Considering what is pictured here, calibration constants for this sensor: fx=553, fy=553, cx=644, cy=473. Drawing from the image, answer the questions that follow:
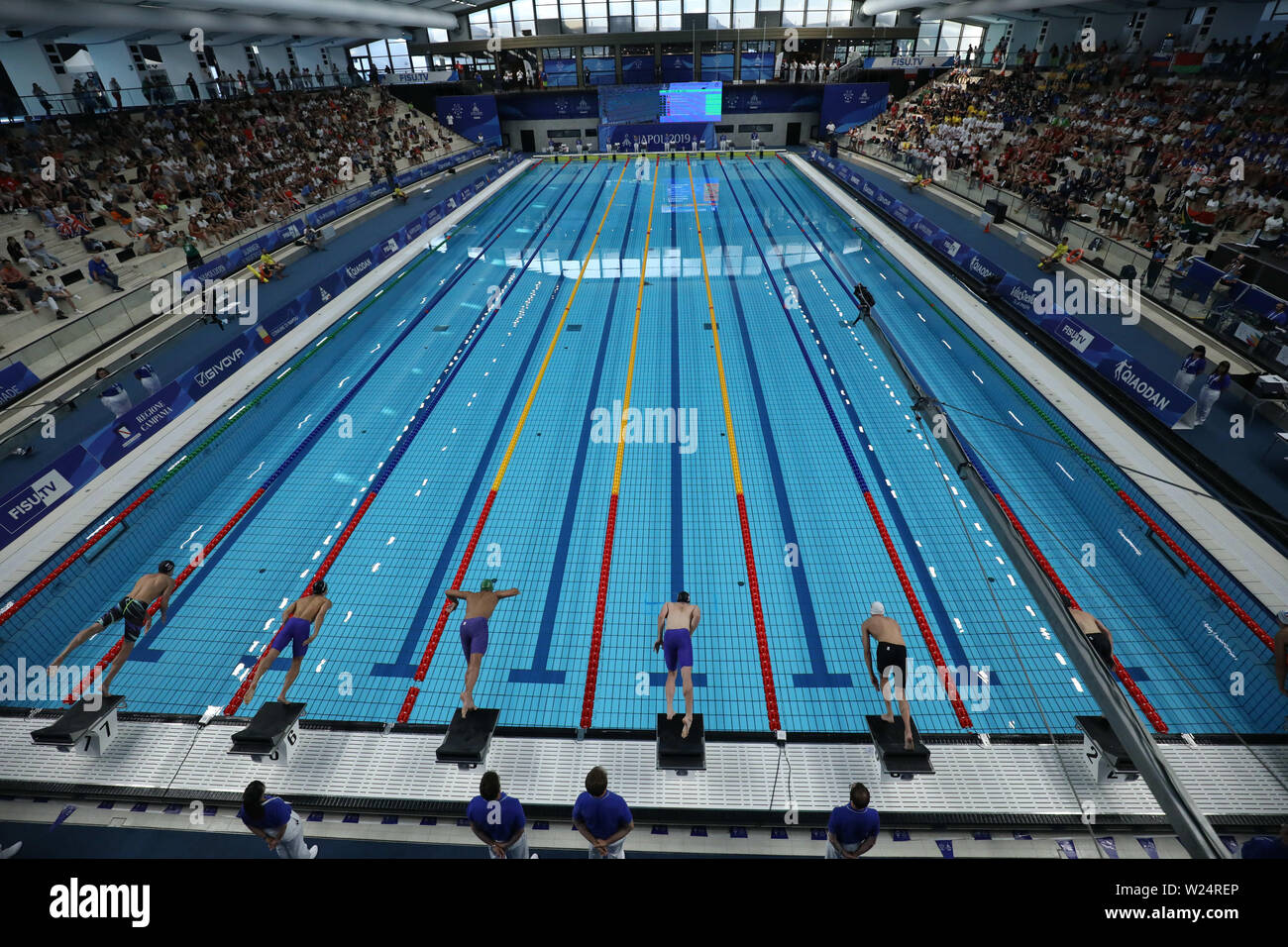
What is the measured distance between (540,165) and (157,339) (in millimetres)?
19031

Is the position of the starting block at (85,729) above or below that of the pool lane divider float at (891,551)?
above

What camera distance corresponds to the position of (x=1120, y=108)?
15172mm

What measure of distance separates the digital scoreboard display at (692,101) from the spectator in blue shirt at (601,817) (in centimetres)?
2938

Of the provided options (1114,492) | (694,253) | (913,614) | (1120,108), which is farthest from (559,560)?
(1120,108)

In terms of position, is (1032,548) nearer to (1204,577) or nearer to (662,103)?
(1204,577)

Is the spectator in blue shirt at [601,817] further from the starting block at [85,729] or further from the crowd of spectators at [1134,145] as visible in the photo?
the crowd of spectators at [1134,145]

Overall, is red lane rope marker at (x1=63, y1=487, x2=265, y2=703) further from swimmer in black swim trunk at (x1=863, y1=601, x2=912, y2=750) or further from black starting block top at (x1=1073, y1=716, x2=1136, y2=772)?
black starting block top at (x1=1073, y1=716, x2=1136, y2=772)

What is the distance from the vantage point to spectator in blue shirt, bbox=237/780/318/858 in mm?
2547

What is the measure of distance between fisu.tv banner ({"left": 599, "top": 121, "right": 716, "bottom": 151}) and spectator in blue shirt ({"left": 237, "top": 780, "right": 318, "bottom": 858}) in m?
28.3

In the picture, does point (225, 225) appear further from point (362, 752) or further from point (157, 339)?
point (362, 752)

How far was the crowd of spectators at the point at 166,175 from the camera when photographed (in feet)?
34.6

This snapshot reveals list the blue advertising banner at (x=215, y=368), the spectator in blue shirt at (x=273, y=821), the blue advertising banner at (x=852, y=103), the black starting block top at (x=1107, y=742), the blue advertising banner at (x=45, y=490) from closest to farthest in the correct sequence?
the spectator in blue shirt at (x=273, y=821), the black starting block top at (x=1107, y=742), the blue advertising banner at (x=45, y=490), the blue advertising banner at (x=215, y=368), the blue advertising banner at (x=852, y=103)

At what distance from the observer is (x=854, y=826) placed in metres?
2.65

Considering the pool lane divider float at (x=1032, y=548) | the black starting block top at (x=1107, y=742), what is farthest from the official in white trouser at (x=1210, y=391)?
the black starting block top at (x=1107, y=742)
